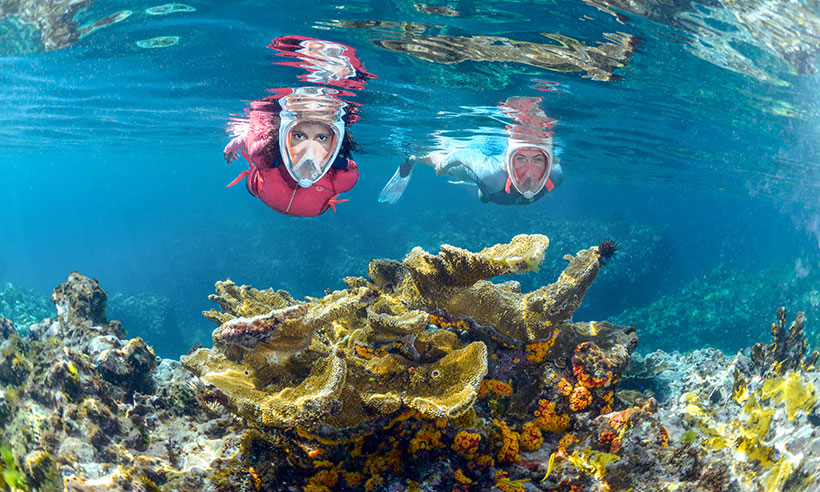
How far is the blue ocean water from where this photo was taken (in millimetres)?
7770

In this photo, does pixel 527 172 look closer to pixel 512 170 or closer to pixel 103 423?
pixel 512 170

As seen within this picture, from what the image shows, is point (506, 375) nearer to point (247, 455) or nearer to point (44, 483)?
point (247, 455)

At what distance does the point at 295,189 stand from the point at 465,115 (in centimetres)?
998

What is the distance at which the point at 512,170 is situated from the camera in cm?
736

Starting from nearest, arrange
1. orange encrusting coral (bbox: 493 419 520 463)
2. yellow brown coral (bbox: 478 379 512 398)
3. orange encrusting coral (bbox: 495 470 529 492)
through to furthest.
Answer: orange encrusting coral (bbox: 495 470 529 492) → orange encrusting coral (bbox: 493 419 520 463) → yellow brown coral (bbox: 478 379 512 398)

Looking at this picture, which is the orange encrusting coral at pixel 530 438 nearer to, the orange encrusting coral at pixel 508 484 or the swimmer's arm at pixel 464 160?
the orange encrusting coral at pixel 508 484

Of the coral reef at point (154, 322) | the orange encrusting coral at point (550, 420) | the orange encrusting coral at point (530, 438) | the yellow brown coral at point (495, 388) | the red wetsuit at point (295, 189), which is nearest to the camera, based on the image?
the orange encrusting coral at point (530, 438)

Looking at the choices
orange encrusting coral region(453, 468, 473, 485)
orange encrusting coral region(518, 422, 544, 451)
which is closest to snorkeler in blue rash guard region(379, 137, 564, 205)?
orange encrusting coral region(518, 422, 544, 451)

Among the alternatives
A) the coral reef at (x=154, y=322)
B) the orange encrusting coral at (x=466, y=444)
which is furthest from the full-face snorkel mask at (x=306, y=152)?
the coral reef at (x=154, y=322)

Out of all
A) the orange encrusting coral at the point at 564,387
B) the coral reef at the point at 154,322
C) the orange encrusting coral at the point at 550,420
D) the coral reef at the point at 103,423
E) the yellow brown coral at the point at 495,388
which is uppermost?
the orange encrusting coral at the point at 564,387

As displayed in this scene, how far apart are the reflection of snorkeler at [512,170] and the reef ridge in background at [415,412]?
2856 mm

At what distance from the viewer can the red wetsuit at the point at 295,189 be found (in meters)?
6.00

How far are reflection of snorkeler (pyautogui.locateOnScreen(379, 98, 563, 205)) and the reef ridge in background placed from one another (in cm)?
286

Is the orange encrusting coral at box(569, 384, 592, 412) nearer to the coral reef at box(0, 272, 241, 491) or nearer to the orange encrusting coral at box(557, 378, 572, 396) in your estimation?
the orange encrusting coral at box(557, 378, 572, 396)
